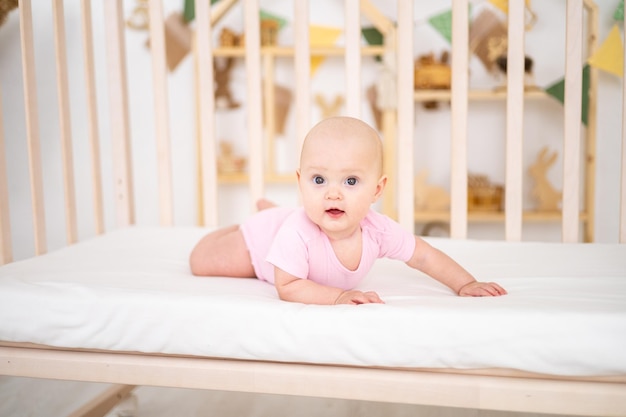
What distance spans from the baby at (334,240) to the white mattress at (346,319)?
4 cm

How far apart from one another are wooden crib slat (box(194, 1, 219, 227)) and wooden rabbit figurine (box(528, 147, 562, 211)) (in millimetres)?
1358

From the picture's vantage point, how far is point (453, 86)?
4.33ft

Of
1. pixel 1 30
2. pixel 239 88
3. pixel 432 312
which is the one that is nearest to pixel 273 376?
pixel 432 312

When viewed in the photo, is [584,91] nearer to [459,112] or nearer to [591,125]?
[591,125]

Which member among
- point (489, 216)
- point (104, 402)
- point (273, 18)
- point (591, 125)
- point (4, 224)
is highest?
point (273, 18)

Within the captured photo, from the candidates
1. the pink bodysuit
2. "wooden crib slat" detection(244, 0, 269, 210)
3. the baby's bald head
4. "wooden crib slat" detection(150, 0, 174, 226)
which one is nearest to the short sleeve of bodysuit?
the pink bodysuit

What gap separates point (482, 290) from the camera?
0.92 metres

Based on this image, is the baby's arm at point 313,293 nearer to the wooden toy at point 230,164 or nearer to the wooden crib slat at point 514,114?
the wooden crib slat at point 514,114

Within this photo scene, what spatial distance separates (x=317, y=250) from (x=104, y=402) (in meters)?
0.59

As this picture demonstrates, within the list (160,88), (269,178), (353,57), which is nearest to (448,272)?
(353,57)

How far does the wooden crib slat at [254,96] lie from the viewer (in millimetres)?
1398

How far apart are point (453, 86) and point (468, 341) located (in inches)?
27.3

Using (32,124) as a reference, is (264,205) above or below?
below

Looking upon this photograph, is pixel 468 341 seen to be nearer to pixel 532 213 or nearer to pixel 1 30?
pixel 532 213
